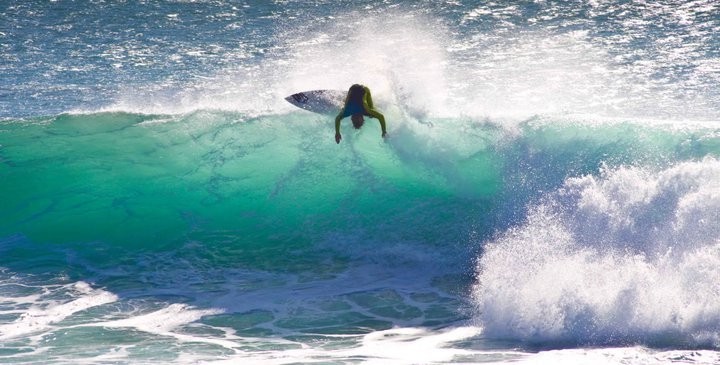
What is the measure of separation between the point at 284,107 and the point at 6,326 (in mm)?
6884

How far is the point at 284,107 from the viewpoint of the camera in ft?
50.7

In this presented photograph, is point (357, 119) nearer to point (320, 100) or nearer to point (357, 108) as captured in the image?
point (357, 108)

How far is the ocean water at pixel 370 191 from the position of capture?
9539 millimetres

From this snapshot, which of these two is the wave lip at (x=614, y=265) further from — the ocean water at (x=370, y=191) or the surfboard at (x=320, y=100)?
the surfboard at (x=320, y=100)

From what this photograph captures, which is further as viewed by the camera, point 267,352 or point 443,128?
point 443,128

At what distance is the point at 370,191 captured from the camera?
1398 cm

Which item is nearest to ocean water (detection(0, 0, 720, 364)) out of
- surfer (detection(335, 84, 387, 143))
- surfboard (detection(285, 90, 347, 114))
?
surfboard (detection(285, 90, 347, 114))

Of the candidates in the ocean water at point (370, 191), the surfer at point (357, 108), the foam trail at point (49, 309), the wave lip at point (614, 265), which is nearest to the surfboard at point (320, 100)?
the ocean water at point (370, 191)

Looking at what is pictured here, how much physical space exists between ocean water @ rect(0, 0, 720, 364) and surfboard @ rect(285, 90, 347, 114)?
1.28 ft

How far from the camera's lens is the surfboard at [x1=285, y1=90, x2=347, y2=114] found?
1422cm

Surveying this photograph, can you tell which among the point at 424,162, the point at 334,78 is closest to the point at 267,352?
the point at 424,162

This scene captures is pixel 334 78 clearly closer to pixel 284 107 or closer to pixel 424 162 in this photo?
pixel 284 107

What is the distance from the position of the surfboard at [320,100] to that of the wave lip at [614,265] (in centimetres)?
372

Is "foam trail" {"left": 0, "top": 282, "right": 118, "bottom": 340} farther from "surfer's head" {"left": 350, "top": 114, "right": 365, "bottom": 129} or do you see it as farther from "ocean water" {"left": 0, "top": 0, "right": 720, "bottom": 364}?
"surfer's head" {"left": 350, "top": 114, "right": 365, "bottom": 129}
